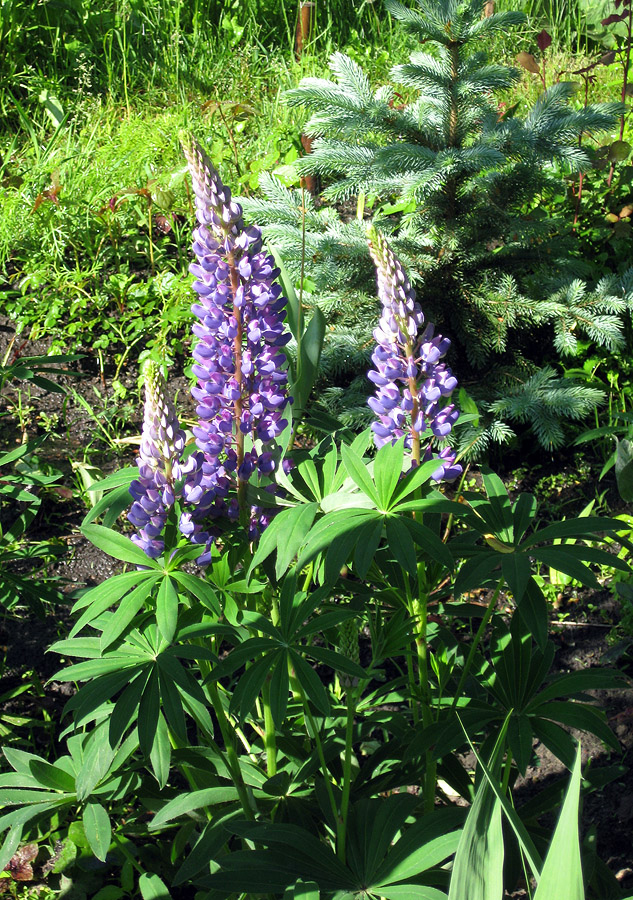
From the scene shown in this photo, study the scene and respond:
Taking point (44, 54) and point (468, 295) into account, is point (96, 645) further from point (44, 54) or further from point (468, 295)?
point (44, 54)

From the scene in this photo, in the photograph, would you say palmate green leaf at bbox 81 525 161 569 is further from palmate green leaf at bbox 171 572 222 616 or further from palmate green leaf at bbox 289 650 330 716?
palmate green leaf at bbox 289 650 330 716

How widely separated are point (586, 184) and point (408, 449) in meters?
2.95

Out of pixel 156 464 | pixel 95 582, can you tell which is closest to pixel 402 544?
pixel 156 464

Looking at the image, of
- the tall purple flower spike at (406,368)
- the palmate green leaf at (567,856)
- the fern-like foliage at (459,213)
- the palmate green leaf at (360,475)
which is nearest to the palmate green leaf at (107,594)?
the palmate green leaf at (360,475)

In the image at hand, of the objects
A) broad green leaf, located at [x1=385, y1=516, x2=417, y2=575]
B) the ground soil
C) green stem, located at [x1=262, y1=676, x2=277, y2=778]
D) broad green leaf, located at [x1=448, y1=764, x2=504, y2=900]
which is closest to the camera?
broad green leaf, located at [x1=448, y1=764, x2=504, y2=900]

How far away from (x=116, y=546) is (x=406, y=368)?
1.90 ft

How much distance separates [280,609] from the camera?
1421 mm

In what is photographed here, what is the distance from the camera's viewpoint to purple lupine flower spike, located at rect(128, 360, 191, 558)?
52.5 inches

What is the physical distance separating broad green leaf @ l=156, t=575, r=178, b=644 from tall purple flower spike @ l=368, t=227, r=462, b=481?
0.44 meters

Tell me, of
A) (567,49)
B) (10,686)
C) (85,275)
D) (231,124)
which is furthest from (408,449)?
(567,49)

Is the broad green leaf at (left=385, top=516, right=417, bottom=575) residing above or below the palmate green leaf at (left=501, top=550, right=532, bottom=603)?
above

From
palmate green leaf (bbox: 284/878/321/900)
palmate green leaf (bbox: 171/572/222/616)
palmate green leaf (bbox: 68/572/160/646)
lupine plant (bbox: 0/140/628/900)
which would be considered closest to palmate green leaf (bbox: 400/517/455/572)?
lupine plant (bbox: 0/140/628/900)

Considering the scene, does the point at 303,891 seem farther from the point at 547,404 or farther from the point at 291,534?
the point at 547,404

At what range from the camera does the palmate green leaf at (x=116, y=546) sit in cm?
139
